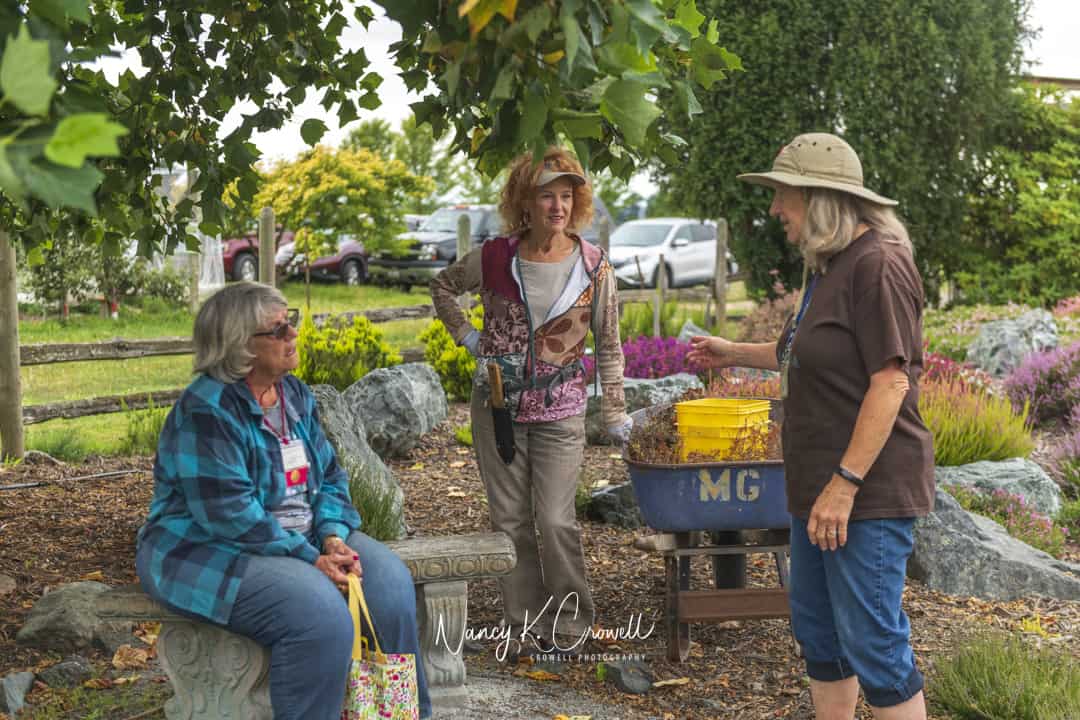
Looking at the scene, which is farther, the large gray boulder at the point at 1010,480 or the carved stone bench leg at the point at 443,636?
the large gray boulder at the point at 1010,480

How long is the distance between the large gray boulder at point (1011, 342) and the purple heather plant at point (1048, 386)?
24.3 inches

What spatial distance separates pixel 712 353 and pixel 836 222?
34.5 inches

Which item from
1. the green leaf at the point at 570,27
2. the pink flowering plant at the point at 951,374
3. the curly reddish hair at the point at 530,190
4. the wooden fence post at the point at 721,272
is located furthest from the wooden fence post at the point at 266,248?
the green leaf at the point at 570,27

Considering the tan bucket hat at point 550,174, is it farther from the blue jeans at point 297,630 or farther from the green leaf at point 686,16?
the blue jeans at point 297,630

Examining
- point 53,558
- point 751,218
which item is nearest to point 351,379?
point 53,558

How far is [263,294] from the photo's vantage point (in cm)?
358

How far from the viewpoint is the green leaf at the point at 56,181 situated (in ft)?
5.45

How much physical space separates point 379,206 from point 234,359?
601 inches

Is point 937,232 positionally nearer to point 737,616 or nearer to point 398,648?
point 737,616

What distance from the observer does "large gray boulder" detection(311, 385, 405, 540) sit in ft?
18.4

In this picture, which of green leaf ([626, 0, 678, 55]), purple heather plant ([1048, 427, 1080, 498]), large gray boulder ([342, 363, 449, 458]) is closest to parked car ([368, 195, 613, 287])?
large gray boulder ([342, 363, 449, 458])

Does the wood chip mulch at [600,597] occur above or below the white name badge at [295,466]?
below

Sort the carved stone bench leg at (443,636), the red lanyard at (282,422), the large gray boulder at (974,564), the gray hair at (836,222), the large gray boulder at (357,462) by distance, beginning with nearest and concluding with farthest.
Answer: the gray hair at (836,222) → the red lanyard at (282,422) → the carved stone bench leg at (443,636) → the large gray boulder at (357,462) → the large gray boulder at (974,564)

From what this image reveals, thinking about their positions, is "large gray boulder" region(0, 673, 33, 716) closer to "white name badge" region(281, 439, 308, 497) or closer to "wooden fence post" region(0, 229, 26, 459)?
"white name badge" region(281, 439, 308, 497)
